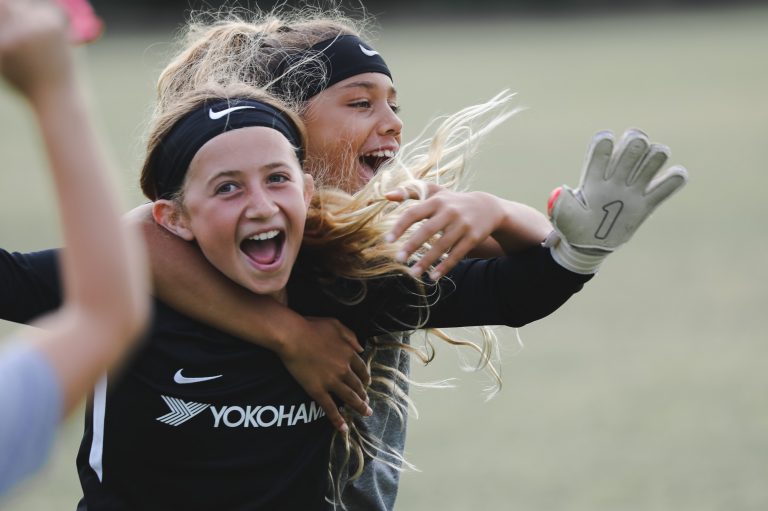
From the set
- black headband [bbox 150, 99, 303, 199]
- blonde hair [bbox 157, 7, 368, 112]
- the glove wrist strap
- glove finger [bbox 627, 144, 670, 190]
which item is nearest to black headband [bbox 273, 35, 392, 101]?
blonde hair [bbox 157, 7, 368, 112]

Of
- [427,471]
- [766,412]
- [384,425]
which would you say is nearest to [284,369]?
[384,425]

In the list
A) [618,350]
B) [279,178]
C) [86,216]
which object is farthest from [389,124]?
[618,350]

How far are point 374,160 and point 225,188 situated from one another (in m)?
0.86

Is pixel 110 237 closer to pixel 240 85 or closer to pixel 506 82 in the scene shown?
pixel 240 85

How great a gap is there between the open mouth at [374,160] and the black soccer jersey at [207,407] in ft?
2.42

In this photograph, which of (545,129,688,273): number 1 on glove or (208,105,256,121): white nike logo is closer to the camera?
(545,129,688,273): number 1 on glove

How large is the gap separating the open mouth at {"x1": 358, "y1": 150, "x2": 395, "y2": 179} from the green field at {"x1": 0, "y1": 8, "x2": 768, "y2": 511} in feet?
1.78

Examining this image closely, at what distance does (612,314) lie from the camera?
27.0ft

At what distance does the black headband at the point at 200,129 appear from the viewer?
2.52 meters

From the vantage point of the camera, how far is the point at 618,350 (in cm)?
735

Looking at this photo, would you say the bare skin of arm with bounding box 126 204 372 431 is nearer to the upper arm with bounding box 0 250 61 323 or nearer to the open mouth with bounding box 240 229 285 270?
the open mouth with bounding box 240 229 285 270

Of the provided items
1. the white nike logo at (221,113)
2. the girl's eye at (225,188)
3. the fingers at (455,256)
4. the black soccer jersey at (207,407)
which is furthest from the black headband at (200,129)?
the fingers at (455,256)

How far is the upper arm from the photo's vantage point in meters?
2.41

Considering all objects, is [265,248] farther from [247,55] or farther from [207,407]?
[247,55]
